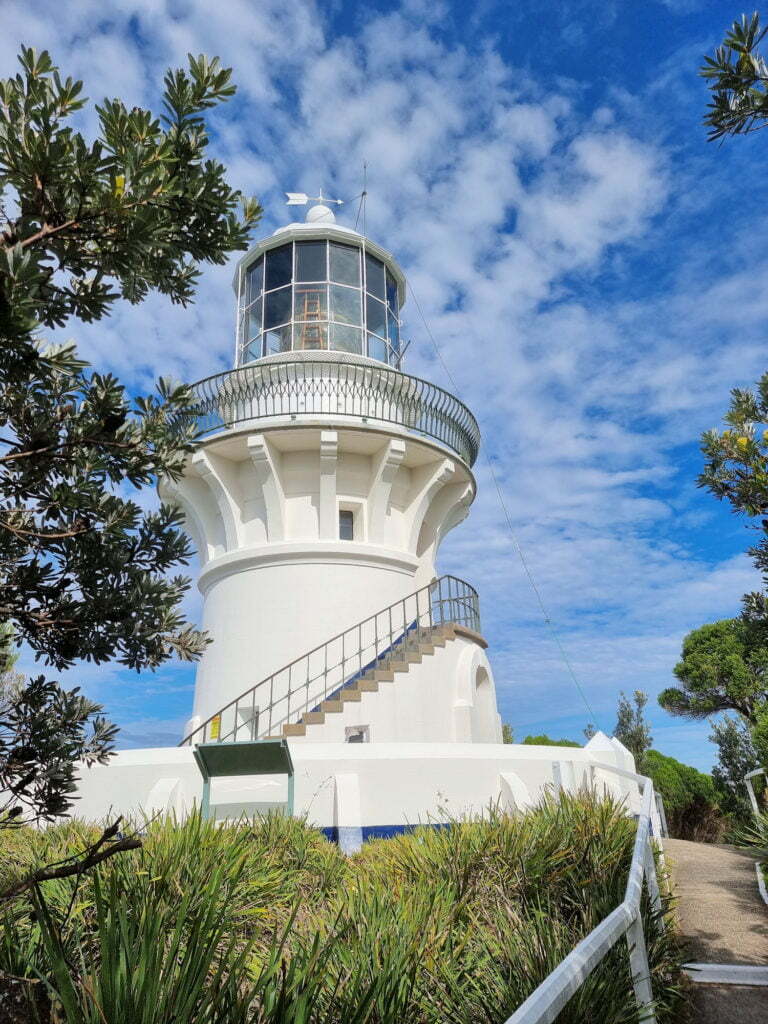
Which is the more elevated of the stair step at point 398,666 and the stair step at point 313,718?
the stair step at point 398,666

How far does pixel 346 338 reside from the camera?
54.0ft

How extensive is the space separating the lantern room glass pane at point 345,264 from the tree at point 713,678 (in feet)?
56.4

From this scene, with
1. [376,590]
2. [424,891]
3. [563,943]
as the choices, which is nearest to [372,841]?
[424,891]

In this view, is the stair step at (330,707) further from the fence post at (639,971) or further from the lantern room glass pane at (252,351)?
the fence post at (639,971)

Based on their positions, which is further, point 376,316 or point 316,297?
point 376,316

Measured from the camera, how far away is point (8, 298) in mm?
2633

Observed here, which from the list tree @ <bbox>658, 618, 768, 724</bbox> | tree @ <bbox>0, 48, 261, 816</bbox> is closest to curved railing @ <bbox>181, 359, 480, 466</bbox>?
tree @ <bbox>0, 48, 261, 816</bbox>

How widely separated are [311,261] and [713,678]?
20442mm

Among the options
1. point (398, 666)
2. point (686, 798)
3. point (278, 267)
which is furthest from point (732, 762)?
point (278, 267)

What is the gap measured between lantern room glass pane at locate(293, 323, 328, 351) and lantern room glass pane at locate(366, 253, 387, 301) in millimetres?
1811

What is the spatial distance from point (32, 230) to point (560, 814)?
19.3 feet

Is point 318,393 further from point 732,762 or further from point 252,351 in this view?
point 732,762

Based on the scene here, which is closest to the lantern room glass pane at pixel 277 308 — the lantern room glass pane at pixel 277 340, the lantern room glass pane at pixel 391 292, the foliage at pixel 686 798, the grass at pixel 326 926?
the lantern room glass pane at pixel 277 340

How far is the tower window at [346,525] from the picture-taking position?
15664 mm
